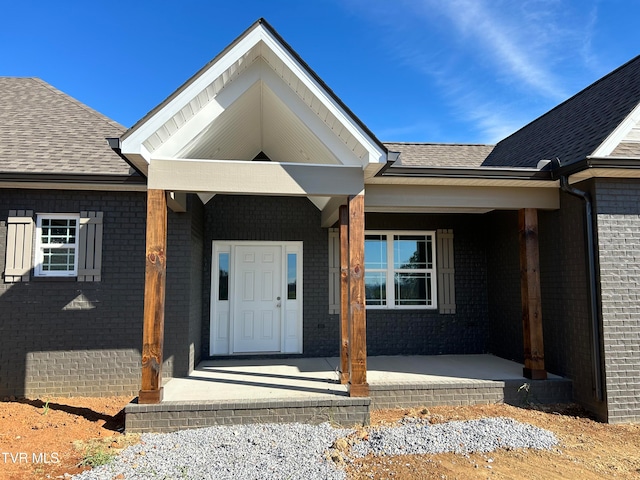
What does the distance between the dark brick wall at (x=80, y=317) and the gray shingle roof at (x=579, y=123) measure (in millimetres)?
6551

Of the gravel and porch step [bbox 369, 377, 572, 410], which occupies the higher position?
porch step [bbox 369, 377, 572, 410]

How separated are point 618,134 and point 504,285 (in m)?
3.22

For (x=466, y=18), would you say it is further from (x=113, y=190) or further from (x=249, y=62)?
(x=113, y=190)

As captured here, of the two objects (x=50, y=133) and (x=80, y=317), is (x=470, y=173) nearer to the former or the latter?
(x=80, y=317)

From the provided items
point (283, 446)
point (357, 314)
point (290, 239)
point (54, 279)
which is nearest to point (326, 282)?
point (290, 239)

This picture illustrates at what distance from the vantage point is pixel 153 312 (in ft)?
15.4

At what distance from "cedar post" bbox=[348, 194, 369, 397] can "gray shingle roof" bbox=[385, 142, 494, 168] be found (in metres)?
3.86

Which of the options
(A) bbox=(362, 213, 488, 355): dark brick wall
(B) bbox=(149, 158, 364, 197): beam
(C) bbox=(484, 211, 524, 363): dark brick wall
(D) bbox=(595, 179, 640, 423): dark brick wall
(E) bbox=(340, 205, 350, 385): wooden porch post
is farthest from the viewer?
(A) bbox=(362, 213, 488, 355): dark brick wall

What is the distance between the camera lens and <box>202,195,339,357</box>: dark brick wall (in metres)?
7.88

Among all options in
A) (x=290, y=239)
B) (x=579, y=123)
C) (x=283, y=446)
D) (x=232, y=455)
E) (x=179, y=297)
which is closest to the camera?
(x=232, y=455)

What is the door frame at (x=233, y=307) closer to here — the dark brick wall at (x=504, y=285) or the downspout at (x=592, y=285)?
the dark brick wall at (x=504, y=285)

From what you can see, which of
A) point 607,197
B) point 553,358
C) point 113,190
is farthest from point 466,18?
point 113,190

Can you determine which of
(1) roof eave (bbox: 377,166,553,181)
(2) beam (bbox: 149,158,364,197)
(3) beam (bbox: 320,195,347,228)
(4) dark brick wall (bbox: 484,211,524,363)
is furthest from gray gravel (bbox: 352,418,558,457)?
(1) roof eave (bbox: 377,166,553,181)

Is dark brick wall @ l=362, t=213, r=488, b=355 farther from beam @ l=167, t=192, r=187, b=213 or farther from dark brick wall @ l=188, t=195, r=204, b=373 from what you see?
beam @ l=167, t=192, r=187, b=213
